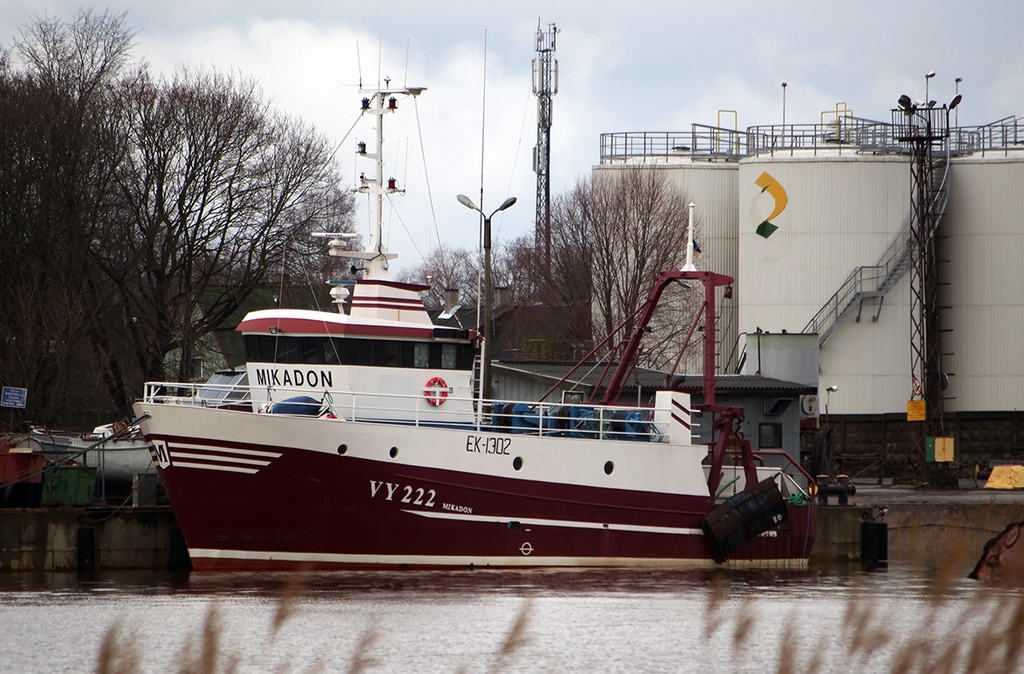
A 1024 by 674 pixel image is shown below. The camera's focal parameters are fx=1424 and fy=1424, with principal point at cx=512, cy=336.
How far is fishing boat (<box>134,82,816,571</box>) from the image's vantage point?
77.9ft

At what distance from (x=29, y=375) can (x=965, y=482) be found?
29443 millimetres

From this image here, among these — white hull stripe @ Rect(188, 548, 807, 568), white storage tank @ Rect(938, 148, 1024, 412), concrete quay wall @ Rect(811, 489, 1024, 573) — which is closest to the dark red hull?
white hull stripe @ Rect(188, 548, 807, 568)

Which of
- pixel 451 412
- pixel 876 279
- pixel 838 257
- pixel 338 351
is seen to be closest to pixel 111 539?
pixel 338 351

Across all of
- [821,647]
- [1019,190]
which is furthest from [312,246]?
[821,647]

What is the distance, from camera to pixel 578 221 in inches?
2216

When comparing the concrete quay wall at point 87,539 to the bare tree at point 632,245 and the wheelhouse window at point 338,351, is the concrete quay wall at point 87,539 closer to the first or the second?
the wheelhouse window at point 338,351

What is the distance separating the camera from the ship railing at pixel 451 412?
960 inches

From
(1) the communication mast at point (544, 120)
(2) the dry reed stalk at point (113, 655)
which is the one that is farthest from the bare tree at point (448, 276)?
(2) the dry reed stalk at point (113, 655)

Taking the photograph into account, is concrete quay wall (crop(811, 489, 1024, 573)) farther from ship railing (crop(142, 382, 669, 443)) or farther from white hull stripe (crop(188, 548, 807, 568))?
ship railing (crop(142, 382, 669, 443))

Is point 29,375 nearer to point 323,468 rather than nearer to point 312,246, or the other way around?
point 312,246

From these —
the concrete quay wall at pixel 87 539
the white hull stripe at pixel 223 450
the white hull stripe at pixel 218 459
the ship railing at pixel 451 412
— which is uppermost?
the ship railing at pixel 451 412

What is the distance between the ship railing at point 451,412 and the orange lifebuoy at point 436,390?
0.05 m

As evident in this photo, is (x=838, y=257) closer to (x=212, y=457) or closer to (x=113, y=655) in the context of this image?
(x=212, y=457)

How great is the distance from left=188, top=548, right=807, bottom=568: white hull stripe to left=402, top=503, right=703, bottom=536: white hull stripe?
0.51m
